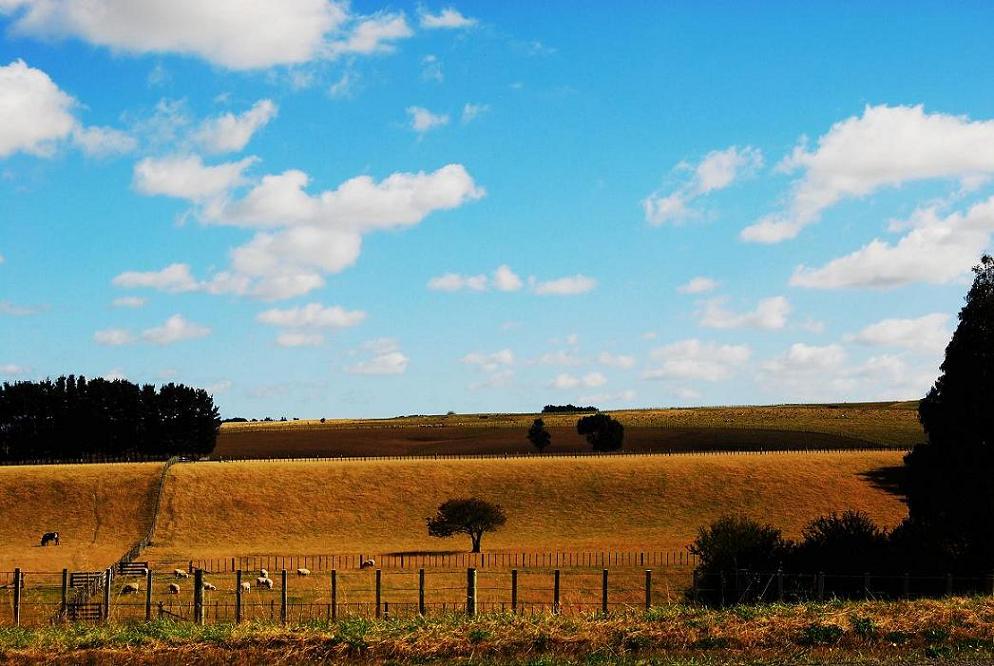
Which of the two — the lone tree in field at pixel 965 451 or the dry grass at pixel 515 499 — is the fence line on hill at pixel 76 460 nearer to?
the dry grass at pixel 515 499

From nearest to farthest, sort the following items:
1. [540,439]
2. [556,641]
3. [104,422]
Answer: [556,641] < [104,422] < [540,439]

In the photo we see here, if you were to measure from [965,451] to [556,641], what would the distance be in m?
40.6

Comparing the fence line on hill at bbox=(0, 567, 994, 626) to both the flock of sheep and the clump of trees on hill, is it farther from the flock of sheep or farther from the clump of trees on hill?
the clump of trees on hill

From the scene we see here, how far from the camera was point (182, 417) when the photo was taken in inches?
5866

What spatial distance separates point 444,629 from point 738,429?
565ft

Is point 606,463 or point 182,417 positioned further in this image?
point 182,417

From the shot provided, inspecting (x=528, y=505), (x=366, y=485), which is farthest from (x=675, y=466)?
(x=366, y=485)

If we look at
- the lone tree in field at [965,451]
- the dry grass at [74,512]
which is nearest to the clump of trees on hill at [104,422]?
the dry grass at [74,512]

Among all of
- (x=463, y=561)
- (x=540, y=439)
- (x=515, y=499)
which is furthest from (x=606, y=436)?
(x=463, y=561)

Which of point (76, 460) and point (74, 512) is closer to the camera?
point (74, 512)

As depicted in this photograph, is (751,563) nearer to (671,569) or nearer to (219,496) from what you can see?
(671,569)

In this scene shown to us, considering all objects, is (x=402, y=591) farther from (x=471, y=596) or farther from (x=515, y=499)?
(x=515, y=499)

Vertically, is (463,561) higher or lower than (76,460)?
lower

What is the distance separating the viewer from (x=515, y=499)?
103 m
